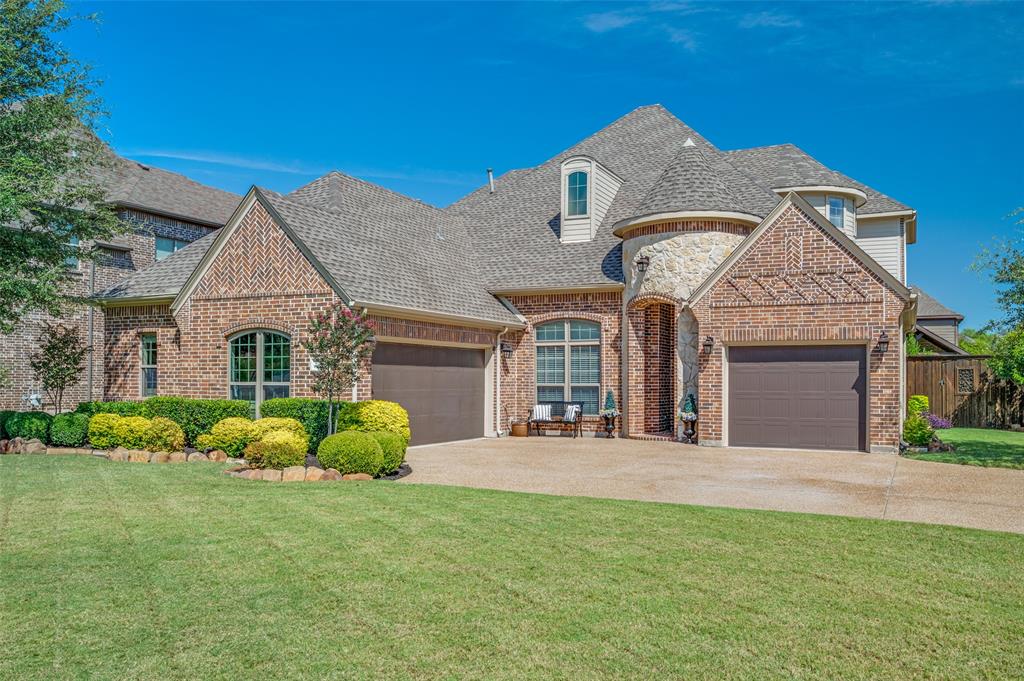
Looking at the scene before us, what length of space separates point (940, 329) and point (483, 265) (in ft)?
96.1

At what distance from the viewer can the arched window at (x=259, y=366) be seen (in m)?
16.2

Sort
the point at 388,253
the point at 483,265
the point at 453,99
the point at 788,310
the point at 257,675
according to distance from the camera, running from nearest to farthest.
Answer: the point at 257,675, the point at 788,310, the point at 388,253, the point at 483,265, the point at 453,99

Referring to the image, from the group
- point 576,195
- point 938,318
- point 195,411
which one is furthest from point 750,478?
point 938,318

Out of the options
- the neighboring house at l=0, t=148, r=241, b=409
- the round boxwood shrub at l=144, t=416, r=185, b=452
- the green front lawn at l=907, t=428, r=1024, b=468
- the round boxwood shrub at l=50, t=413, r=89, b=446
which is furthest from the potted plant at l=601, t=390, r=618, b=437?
the neighboring house at l=0, t=148, r=241, b=409

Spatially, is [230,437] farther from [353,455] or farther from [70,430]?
[70,430]

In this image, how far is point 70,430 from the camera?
15508 mm

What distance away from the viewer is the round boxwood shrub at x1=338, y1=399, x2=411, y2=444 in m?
14.2

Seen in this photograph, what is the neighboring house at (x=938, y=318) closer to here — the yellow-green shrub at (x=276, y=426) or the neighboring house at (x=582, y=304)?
the neighboring house at (x=582, y=304)

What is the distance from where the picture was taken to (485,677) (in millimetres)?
4527

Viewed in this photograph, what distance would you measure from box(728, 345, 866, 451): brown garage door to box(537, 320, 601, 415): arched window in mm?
3955

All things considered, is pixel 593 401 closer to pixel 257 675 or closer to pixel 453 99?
pixel 453 99

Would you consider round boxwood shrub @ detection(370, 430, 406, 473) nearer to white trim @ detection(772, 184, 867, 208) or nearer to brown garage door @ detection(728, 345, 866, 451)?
brown garage door @ detection(728, 345, 866, 451)

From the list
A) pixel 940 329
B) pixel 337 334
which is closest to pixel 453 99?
pixel 337 334

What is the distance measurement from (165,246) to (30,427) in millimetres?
13126
